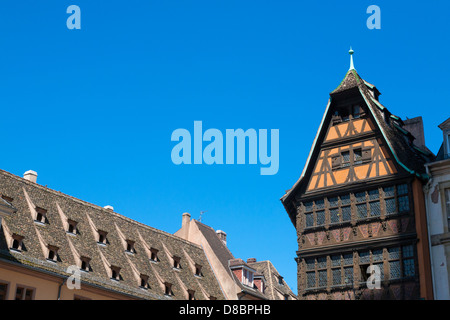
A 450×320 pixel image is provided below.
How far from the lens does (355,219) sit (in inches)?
1181

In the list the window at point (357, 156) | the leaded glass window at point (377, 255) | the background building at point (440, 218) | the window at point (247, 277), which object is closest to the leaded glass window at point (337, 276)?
the leaded glass window at point (377, 255)

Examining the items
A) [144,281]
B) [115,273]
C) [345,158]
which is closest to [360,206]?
[345,158]

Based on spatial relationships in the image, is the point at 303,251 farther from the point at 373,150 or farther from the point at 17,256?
the point at 17,256

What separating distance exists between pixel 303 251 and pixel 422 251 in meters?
5.72

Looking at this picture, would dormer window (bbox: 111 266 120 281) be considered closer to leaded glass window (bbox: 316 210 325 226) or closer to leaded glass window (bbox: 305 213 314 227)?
leaded glass window (bbox: 305 213 314 227)

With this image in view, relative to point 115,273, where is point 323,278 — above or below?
below

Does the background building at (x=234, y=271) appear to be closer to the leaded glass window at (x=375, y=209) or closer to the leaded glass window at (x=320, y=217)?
the leaded glass window at (x=320, y=217)

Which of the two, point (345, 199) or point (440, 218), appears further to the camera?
point (345, 199)

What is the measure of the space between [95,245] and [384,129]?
737 inches

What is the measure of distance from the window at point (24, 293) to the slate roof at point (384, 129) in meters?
13.6

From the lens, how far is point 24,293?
3222cm

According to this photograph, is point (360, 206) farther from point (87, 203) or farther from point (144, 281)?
point (87, 203)

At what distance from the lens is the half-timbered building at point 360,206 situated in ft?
92.7
